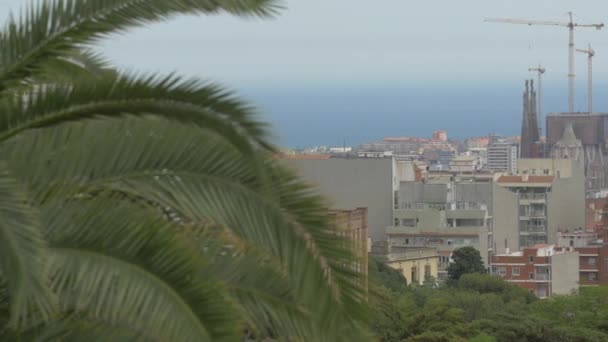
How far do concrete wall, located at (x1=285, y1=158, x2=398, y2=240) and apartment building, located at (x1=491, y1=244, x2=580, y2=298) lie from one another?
268 inches

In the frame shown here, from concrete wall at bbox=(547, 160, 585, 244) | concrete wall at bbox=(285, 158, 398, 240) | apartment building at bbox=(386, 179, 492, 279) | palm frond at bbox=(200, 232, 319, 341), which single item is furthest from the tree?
palm frond at bbox=(200, 232, 319, 341)

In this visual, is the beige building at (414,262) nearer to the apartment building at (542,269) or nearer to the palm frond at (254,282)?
the apartment building at (542,269)

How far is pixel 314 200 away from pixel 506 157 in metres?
171

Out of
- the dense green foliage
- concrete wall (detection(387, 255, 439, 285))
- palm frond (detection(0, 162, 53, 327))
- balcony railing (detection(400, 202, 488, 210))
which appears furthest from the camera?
balcony railing (detection(400, 202, 488, 210))

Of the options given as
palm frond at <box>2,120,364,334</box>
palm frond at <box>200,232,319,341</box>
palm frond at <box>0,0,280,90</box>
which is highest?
palm frond at <box>0,0,280,90</box>

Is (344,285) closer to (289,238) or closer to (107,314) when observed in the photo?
(289,238)

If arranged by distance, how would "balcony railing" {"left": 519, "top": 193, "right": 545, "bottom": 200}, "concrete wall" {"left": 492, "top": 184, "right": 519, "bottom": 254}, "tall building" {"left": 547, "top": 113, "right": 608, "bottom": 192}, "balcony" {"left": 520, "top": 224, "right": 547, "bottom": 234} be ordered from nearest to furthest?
1. "concrete wall" {"left": 492, "top": 184, "right": 519, "bottom": 254}
2. "balcony" {"left": 520, "top": 224, "right": 547, "bottom": 234}
3. "balcony railing" {"left": 519, "top": 193, "right": 545, "bottom": 200}
4. "tall building" {"left": 547, "top": 113, "right": 608, "bottom": 192}

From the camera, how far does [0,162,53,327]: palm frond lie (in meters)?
3.87

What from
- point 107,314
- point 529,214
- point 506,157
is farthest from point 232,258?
point 506,157

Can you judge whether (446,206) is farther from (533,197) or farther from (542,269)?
(542,269)

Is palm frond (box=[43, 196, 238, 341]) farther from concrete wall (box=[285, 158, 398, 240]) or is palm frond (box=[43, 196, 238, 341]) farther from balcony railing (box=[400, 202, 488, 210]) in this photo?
balcony railing (box=[400, 202, 488, 210])

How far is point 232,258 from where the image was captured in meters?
5.18

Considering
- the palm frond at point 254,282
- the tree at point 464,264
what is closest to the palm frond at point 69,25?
the palm frond at point 254,282

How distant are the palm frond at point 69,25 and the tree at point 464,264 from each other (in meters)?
56.9
